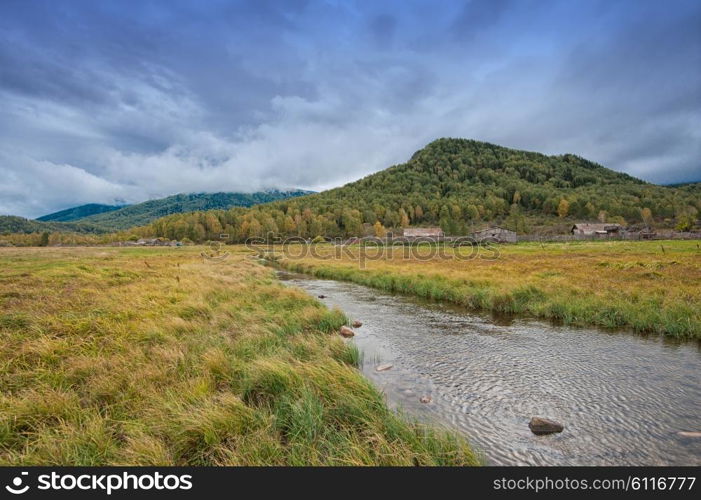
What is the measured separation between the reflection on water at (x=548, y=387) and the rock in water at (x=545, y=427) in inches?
6.8

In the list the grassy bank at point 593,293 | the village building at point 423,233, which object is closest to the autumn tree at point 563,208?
the village building at point 423,233

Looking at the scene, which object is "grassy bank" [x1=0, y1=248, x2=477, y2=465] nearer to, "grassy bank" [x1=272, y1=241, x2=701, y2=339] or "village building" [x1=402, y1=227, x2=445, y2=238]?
"grassy bank" [x1=272, y1=241, x2=701, y2=339]

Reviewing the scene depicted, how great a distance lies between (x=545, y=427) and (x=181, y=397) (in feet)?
26.6

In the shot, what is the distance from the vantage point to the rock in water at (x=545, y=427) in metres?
7.18

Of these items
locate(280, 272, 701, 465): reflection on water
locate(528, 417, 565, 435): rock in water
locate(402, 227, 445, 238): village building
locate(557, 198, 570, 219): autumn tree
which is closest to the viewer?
locate(280, 272, 701, 465): reflection on water

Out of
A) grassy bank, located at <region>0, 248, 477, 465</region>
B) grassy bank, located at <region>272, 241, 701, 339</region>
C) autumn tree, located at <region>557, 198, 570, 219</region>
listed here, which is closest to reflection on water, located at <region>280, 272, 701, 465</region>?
grassy bank, located at <region>272, 241, 701, 339</region>

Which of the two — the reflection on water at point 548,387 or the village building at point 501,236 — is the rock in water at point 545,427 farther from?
the village building at point 501,236

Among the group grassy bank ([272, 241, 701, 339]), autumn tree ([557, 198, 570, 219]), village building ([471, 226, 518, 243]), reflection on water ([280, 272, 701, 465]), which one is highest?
autumn tree ([557, 198, 570, 219])

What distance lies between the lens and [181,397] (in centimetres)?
691

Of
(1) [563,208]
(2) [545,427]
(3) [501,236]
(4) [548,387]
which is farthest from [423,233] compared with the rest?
(2) [545,427]

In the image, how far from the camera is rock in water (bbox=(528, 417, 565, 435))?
718cm

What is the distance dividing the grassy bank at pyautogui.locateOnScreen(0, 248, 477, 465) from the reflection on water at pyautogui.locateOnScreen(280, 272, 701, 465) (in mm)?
1767

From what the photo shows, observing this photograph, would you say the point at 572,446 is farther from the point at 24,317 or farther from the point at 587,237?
the point at 587,237

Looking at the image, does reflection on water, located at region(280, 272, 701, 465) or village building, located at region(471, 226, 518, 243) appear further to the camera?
village building, located at region(471, 226, 518, 243)
